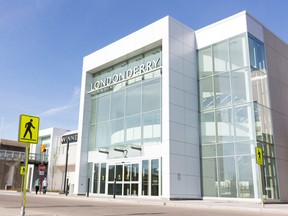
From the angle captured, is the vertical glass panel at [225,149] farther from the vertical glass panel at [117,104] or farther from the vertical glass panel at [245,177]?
the vertical glass panel at [117,104]

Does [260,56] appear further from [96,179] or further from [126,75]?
[96,179]

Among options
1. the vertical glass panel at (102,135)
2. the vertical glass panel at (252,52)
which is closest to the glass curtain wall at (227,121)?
the vertical glass panel at (252,52)

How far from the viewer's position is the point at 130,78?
27516 millimetres

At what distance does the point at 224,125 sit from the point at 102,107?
1229cm

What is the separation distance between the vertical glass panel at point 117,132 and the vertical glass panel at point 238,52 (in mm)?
10328

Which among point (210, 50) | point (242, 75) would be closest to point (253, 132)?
point (242, 75)

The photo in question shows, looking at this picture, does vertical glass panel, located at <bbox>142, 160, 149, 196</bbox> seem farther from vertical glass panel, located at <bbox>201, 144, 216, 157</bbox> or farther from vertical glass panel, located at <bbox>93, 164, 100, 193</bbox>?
vertical glass panel, located at <bbox>93, 164, 100, 193</bbox>

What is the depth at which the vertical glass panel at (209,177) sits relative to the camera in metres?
22.7

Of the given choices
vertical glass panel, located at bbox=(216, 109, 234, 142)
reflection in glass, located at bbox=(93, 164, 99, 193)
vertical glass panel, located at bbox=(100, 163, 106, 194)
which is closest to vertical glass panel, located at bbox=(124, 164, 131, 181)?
vertical glass panel, located at bbox=(100, 163, 106, 194)

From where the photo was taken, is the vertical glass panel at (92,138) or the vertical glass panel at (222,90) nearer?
the vertical glass panel at (222,90)

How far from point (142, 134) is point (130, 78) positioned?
527cm

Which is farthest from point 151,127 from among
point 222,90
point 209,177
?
point 222,90

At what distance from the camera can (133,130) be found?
26.0 meters

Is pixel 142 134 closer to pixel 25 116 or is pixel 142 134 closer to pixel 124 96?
pixel 124 96
